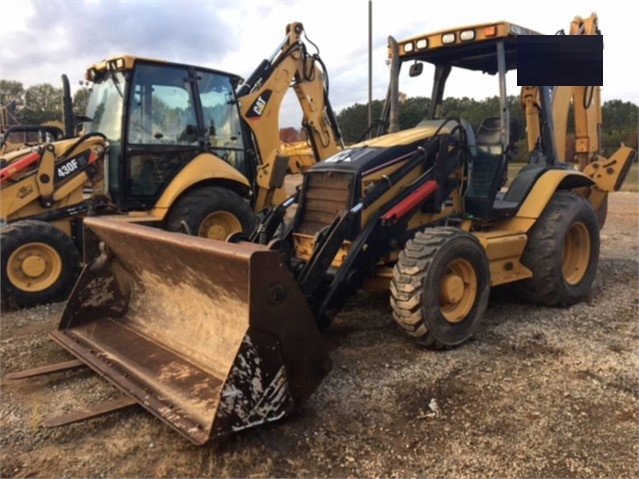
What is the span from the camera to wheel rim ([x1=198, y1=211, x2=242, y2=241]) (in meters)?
6.61

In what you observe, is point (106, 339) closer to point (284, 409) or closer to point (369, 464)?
point (284, 409)

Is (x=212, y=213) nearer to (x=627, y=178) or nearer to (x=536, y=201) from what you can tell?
(x=536, y=201)

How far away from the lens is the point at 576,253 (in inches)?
228

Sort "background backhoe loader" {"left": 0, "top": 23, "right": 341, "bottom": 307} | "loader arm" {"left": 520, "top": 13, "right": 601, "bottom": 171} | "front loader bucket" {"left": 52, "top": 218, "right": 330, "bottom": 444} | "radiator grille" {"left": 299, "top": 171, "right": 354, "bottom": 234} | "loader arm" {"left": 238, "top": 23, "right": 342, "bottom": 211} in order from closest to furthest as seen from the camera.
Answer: "front loader bucket" {"left": 52, "top": 218, "right": 330, "bottom": 444} → "radiator grille" {"left": 299, "top": 171, "right": 354, "bottom": 234} → "background backhoe loader" {"left": 0, "top": 23, "right": 341, "bottom": 307} → "loader arm" {"left": 520, "top": 13, "right": 601, "bottom": 171} → "loader arm" {"left": 238, "top": 23, "right": 342, "bottom": 211}

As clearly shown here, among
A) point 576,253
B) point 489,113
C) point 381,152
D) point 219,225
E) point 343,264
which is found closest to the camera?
point 343,264

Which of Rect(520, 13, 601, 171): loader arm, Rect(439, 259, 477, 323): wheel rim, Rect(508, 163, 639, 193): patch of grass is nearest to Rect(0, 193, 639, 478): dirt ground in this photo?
Rect(439, 259, 477, 323): wheel rim

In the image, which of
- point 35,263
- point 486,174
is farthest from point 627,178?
point 35,263

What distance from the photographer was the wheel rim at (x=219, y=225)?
6.61 m

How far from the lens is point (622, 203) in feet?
47.5

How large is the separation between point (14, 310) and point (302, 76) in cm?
452

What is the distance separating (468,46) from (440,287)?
101 inches

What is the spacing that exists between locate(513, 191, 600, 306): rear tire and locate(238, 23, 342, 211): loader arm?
3286mm

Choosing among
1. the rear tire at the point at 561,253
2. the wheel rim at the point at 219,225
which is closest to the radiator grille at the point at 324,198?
the rear tire at the point at 561,253

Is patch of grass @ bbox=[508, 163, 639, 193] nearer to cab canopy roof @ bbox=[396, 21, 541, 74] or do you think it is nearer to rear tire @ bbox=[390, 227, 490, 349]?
cab canopy roof @ bbox=[396, 21, 541, 74]
